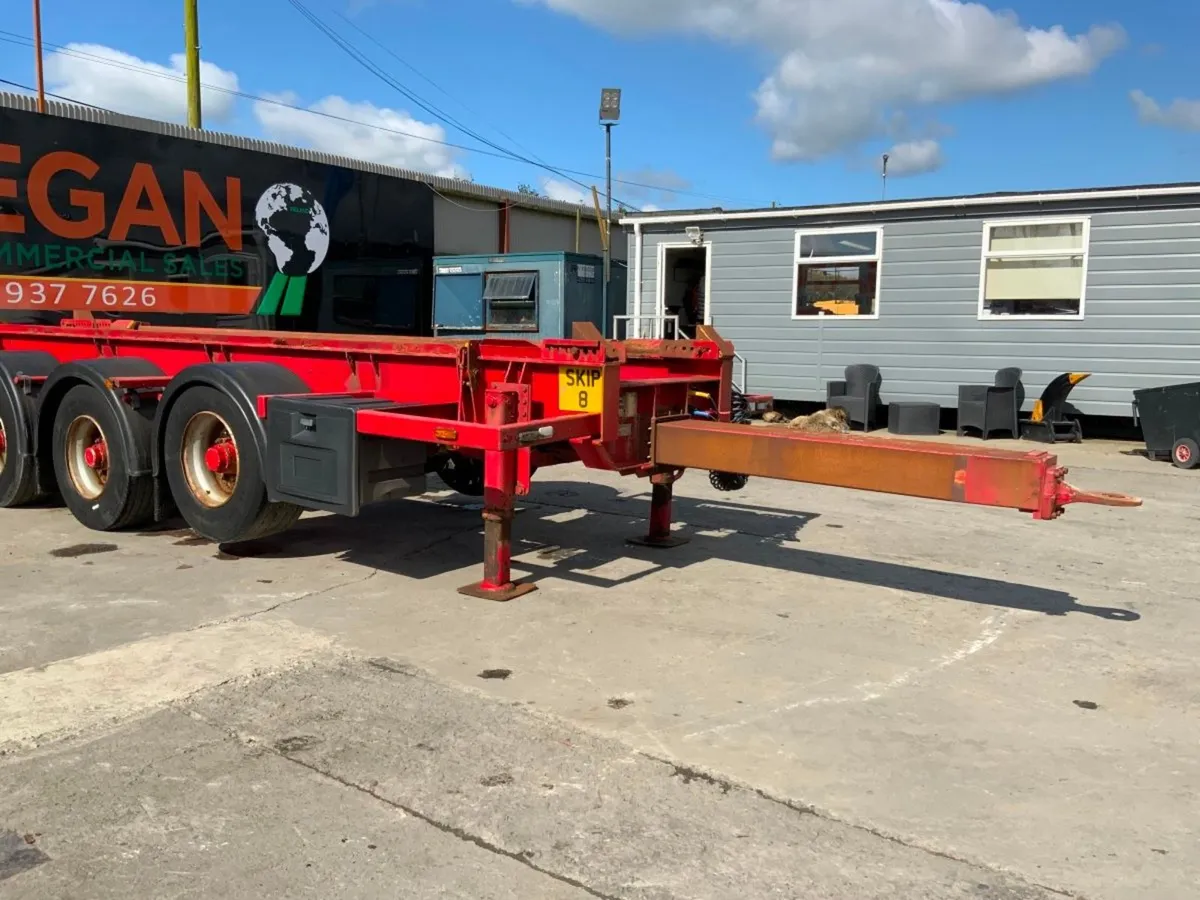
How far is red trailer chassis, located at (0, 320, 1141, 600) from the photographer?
489cm

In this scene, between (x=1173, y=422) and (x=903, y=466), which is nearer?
(x=903, y=466)

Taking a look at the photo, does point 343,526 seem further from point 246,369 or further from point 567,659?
point 567,659

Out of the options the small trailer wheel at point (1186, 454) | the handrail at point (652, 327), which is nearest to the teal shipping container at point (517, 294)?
the handrail at point (652, 327)

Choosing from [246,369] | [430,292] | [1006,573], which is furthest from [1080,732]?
[430,292]

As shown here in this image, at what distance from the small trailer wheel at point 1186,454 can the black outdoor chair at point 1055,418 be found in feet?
6.04

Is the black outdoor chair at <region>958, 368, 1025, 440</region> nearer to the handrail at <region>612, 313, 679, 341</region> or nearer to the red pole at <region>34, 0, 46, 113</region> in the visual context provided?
the handrail at <region>612, 313, 679, 341</region>

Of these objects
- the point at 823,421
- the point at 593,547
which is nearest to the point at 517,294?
the point at 823,421

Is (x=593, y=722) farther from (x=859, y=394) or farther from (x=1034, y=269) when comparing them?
(x=1034, y=269)

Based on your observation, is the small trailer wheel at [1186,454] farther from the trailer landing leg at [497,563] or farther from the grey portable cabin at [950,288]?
the trailer landing leg at [497,563]

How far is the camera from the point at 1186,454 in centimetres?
1140

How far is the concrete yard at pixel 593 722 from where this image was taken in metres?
2.90

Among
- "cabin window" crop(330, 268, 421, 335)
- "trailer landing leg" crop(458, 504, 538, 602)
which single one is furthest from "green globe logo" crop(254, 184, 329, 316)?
"trailer landing leg" crop(458, 504, 538, 602)

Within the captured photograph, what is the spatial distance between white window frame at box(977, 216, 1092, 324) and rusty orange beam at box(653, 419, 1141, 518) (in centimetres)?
989

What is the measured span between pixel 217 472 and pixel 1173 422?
1061 cm
